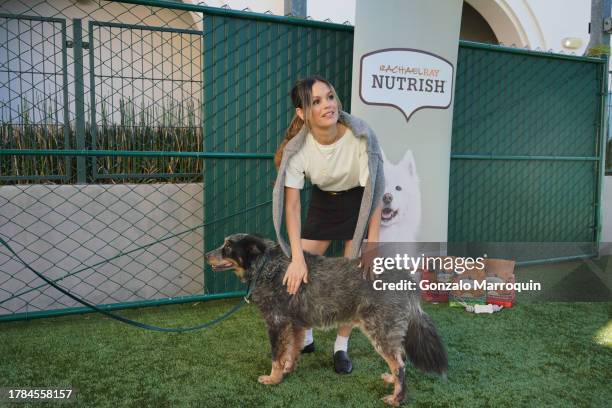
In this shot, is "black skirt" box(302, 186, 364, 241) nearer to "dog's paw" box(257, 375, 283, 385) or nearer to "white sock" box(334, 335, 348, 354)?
"white sock" box(334, 335, 348, 354)

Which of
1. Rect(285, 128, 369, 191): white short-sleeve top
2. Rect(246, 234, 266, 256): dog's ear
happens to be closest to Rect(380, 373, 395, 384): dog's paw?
Rect(246, 234, 266, 256): dog's ear

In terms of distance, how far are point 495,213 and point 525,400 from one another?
317 cm

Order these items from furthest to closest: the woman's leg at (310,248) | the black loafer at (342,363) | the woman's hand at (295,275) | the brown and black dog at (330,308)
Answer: the woman's leg at (310,248) < the black loafer at (342,363) < the woman's hand at (295,275) < the brown and black dog at (330,308)

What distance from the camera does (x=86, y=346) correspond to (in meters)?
3.44

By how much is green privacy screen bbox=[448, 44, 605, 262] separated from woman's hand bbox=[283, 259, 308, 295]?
294cm

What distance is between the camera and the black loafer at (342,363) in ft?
10.1

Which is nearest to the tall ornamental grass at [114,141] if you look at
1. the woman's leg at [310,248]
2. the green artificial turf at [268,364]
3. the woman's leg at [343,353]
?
the green artificial turf at [268,364]

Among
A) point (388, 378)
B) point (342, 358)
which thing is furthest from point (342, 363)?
point (388, 378)

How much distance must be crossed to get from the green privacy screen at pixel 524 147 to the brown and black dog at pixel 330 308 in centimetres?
281

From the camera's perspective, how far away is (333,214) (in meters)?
3.22

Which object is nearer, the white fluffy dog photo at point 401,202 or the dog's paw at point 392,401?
the dog's paw at point 392,401

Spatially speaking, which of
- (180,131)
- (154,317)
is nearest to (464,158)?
(180,131)

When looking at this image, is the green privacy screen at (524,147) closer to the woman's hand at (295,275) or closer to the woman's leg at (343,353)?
the woman's leg at (343,353)

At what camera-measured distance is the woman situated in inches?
110
